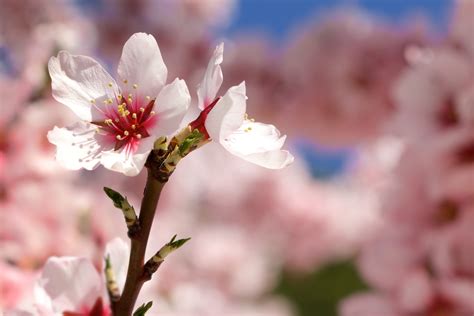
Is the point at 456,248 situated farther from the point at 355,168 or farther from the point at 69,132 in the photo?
the point at 355,168

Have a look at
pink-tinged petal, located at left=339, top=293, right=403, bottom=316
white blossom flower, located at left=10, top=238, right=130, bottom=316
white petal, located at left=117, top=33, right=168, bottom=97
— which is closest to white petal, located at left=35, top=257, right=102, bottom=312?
white blossom flower, located at left=10, top=238, right=130, bottom=316

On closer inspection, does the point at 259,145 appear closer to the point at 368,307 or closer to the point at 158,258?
the point at 158,258

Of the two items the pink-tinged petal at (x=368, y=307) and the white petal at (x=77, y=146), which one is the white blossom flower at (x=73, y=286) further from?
the pink-tinged petal at (x=368, y=307)

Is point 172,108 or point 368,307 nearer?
point 172,108

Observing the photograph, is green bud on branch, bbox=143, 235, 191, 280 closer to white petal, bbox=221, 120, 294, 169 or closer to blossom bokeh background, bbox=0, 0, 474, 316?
white petal, bbox=221, 120, 294, 169

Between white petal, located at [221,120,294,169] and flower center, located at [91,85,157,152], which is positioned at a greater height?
flower center, located at [91,85,157,152]

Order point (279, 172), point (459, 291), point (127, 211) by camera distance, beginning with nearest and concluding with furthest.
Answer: point (127, 211) → point (459, 291) → point (279, 172)

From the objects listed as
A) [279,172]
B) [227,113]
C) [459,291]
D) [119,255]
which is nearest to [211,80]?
[227,113]

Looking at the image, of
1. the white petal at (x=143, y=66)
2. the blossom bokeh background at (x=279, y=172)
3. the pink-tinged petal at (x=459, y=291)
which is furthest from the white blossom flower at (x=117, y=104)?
the pink-tinged petal at (x=459, y=291)

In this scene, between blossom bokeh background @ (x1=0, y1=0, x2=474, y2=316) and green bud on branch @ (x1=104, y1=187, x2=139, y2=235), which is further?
blossom bokeh background @ (x1=0, y1=0, x2=474, y2=316)
